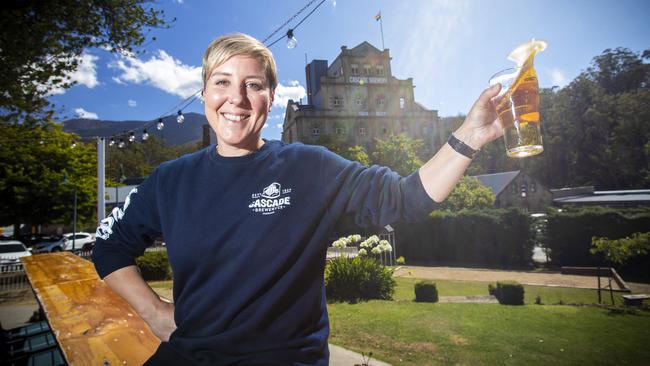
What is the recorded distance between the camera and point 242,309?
133cm

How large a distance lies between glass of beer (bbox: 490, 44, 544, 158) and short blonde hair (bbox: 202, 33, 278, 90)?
1066 millimetres

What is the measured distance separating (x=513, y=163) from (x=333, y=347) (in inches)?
2271

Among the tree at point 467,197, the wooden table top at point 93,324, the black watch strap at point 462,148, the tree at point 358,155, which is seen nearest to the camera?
the black watch strap at point 462,148

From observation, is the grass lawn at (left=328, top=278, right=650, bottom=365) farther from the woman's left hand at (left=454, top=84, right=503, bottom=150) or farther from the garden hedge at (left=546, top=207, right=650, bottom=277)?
the garden hedge at (left=546, top=207, right=650, bottom=277)

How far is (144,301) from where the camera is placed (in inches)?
65.9

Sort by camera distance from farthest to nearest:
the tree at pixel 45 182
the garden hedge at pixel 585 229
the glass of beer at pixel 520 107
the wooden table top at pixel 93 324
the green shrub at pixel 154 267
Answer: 1. the tree at pixel 45 182
2. the garden hedge at pixel 585 229
3. the green shrub at pixel 154 267
4. the wooden table top at pixel 93 324
5. the glass of beer at pixel 520 107

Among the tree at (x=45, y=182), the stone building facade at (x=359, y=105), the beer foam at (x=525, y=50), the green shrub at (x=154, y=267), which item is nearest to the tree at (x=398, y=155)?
the stone building facade at (x=359, y=105)

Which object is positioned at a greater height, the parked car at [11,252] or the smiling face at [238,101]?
the smiling face at [238,101]

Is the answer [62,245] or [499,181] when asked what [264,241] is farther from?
[499,181]

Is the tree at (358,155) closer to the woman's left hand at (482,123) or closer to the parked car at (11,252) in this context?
the parked car at (11,252)

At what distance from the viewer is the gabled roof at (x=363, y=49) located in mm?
45250

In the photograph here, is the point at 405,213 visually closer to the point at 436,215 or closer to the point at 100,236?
the point at 100,236

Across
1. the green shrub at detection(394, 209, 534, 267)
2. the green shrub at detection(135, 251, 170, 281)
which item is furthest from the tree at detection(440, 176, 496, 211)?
the green shrub at detection(135, 251, 170, 281)

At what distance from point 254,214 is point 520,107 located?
1.25 m
